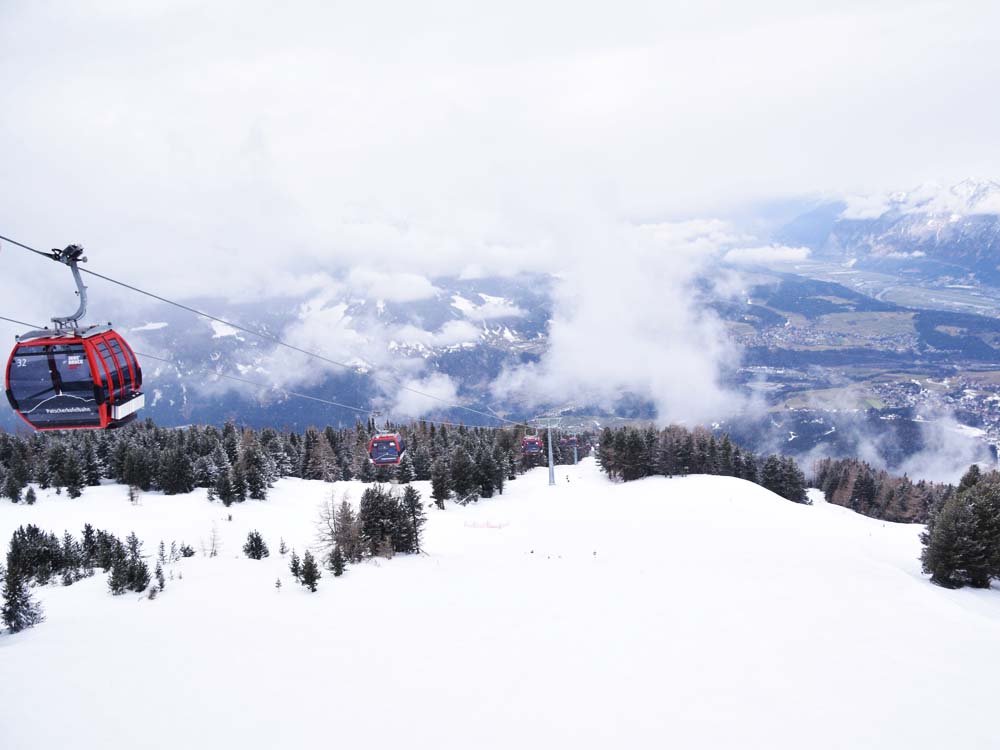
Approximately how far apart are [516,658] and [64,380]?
13.5m

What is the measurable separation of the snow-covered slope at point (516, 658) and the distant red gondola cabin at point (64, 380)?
637 centimetres

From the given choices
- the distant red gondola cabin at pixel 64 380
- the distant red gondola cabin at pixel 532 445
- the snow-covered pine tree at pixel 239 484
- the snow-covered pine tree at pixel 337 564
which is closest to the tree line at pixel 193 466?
the snow-covered pine tree at pixel 239 484

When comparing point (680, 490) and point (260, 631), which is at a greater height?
point (260, 631)

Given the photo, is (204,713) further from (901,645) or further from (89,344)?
(901,645)

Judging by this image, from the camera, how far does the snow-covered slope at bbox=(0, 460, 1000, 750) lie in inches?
404

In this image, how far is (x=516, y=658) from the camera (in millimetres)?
13234

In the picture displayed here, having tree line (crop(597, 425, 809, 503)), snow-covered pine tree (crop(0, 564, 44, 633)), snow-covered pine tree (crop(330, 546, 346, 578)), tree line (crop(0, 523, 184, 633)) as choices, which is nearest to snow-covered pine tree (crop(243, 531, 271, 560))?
tree line (crop(0, 523, 184, 633))

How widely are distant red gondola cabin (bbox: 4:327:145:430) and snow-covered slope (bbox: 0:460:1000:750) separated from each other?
6366mm

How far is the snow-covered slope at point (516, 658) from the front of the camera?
1025 cm

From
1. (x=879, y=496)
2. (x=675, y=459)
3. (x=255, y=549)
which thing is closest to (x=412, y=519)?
(x=255, y=549)

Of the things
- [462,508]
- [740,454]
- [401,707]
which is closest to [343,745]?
[401,707]

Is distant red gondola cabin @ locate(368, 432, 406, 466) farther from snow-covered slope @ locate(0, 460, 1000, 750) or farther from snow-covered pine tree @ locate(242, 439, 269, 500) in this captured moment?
snow-covered pine tree @ locate(242, 439, 269, 500)

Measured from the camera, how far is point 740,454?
8456 cm

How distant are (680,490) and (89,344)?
54.3 metres
